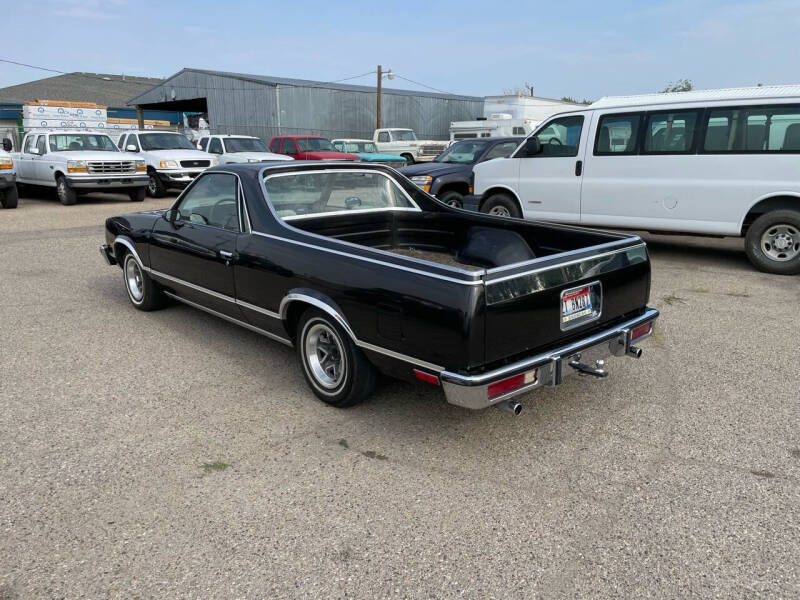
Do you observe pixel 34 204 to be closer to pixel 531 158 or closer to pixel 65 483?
pixel 531 158

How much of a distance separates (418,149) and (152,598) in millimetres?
24150

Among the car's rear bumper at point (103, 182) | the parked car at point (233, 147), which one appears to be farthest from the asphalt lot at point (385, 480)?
the parked car at point (233, 147)

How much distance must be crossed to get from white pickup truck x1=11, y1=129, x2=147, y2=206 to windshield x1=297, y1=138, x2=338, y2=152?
15.6ft

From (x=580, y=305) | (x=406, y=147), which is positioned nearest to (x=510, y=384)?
(x=580, y=305)

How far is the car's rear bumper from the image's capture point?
50.2ft

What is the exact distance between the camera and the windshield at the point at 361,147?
22.2 meters

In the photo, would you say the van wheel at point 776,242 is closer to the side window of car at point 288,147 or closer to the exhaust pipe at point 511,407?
the exhaust pipe at point 511,407

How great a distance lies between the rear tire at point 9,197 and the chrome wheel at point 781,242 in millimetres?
15610

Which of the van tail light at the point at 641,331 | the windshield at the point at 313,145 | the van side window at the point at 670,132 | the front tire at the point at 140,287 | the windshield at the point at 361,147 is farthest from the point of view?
the windshield at the point at 361,147

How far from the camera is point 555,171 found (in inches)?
356

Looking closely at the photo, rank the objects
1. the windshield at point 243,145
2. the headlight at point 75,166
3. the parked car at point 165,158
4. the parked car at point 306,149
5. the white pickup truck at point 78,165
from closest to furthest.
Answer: the headlight at point 75,166 < the white pickup truck at point 78,165 < the parked car at point 165,158 < the windshield at point 243,145 < the parked car at point 306,149

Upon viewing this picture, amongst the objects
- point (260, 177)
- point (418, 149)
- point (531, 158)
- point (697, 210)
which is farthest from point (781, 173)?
point (418, 149)

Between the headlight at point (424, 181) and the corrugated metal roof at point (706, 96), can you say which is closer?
the corrugated metal roof at point (706, 96)

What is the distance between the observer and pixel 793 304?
6.35 meters
